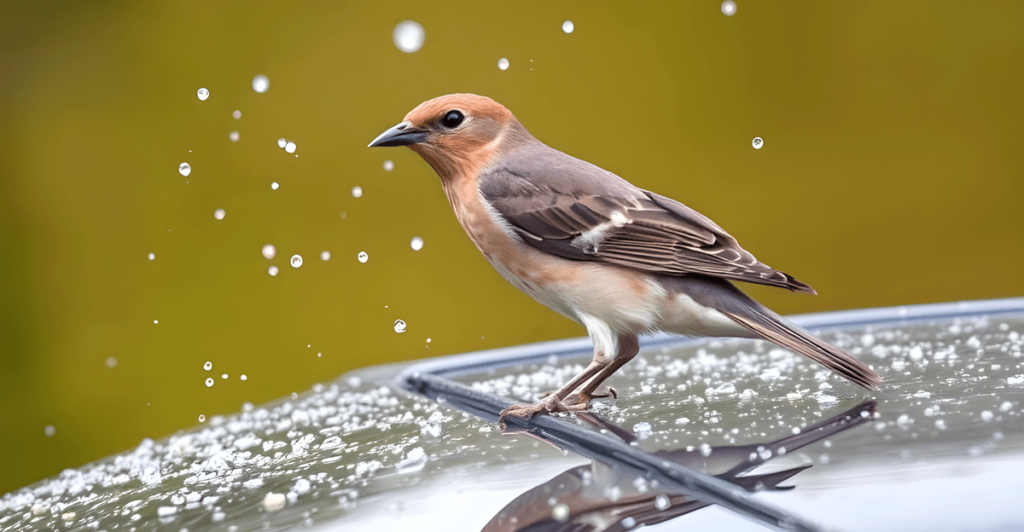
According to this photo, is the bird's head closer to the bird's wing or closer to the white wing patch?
the bird's wing

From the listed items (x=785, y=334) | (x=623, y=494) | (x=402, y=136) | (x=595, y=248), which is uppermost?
(x=402, y=136)

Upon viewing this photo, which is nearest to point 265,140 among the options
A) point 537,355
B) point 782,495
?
point 537,355

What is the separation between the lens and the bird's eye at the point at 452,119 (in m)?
2.59

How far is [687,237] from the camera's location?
243 centimetres

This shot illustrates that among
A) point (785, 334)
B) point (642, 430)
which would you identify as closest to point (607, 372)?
point (785, 334)

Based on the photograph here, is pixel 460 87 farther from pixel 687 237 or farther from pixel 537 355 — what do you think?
pixel 687 237

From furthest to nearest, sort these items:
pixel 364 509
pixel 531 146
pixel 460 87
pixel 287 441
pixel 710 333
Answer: pixel 460 87 → pixel 531 146 → pixel 710 333 → pixel 287 441 → pixel 364 509

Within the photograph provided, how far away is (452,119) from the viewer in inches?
102

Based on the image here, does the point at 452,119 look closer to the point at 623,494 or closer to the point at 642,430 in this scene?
the point at 642,430

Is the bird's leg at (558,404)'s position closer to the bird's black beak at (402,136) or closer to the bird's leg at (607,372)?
the bird's leg at (607,372)

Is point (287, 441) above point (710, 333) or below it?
below

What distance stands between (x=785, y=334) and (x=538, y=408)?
0.63 meters

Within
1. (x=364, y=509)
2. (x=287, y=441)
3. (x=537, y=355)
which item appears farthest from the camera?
(x=537, y=355)

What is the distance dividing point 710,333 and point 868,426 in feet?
2.81
